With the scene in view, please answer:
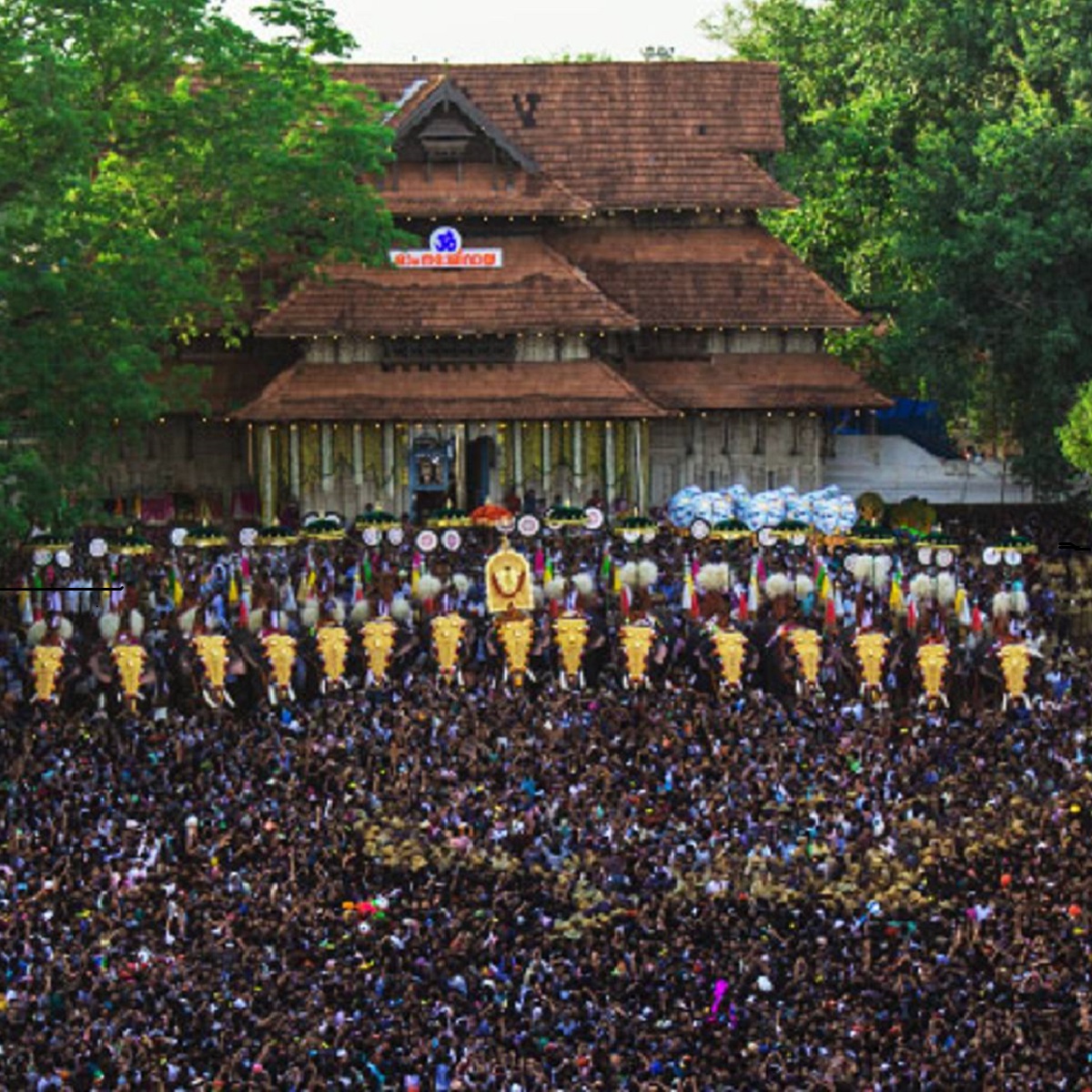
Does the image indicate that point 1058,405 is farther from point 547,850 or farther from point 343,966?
point 343,966

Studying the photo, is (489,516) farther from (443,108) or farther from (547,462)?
(443,108)

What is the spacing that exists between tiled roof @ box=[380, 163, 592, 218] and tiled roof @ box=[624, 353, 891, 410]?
13.2 ft

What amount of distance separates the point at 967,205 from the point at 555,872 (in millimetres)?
28363

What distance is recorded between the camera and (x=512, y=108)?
6291cm

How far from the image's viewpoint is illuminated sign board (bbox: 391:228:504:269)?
58.6m

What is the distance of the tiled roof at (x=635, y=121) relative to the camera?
202 feet

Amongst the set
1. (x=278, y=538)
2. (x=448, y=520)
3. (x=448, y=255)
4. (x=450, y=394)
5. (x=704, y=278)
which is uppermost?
(x=448, y=255)

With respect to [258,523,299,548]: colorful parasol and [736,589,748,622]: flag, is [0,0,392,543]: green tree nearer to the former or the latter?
[258,523,299,548]: colorful parasol

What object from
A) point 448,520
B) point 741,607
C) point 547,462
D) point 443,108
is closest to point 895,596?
point 741,607

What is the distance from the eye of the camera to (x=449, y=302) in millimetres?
58219

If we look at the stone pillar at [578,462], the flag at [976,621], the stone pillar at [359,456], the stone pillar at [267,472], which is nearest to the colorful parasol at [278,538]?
the stone pillar at [267,472]

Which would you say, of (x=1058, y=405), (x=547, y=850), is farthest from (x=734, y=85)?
(x=547, y=850)

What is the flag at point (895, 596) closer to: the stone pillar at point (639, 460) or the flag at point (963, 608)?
the flag at point (963, 608)

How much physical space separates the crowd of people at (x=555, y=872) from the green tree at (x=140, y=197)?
4312mm
